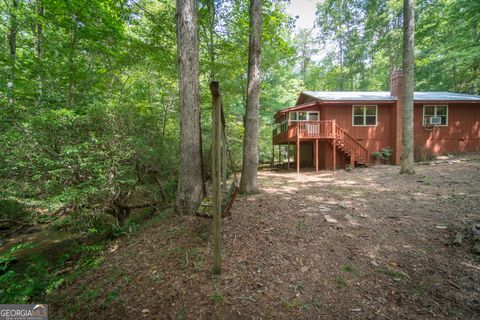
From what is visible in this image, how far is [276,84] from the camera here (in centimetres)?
1981

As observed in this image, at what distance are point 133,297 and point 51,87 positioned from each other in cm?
812

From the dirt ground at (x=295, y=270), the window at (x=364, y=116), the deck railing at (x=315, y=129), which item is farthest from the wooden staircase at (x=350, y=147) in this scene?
the dirt ground at (x=295, y=270)

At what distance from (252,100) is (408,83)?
7352 millimetres

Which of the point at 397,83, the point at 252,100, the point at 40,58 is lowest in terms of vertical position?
the point at 252,100

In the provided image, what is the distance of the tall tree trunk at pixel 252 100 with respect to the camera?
5531 mm

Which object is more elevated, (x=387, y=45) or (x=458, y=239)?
(x=387, y=45)

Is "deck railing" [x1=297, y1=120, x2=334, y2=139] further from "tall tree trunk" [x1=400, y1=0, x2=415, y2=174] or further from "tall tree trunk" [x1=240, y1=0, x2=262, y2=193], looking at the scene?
"tall tree trunk" [x1=240, y1=0, x2=262, y2=193]

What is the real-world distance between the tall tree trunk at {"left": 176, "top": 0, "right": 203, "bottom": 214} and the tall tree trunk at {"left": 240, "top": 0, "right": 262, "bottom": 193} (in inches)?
72.7

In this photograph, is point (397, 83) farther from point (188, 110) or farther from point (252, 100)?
point (188, 110)

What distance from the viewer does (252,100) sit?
18.8 ft

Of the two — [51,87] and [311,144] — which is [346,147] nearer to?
[311,144]

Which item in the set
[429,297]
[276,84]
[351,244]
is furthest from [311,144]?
[429,297]

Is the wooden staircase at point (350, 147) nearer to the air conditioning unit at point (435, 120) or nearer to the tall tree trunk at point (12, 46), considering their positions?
the air conditioning unit at point (435, 120)

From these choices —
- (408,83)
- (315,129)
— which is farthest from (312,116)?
(408,83)
